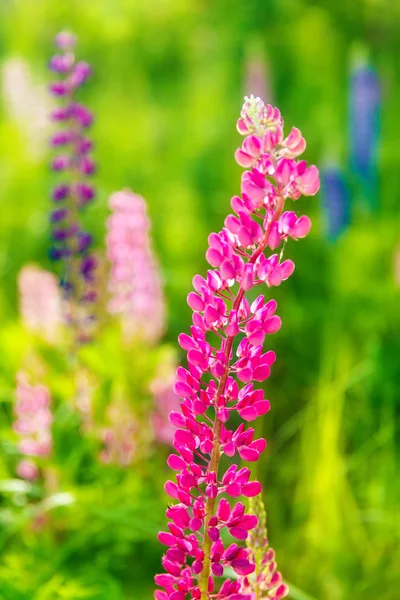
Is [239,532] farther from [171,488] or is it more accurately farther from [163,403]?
[163,403]

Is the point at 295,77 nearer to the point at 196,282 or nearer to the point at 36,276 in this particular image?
the point at 36,276

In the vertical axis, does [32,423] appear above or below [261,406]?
above

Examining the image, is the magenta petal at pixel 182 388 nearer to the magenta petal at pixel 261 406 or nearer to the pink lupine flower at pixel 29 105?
the magenta petal at pixel 261 406

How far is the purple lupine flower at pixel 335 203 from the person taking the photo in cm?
330

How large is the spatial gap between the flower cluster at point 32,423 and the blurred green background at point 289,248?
0.15m

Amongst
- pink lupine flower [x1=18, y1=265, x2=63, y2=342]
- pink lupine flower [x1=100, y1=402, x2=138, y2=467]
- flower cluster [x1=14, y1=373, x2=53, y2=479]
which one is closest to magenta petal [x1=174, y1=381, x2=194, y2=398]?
flower cluster [x1=14, y1=373, x2=53, y2=479]

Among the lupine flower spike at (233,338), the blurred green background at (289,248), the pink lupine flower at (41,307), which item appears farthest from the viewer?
the pink lupine flower at (41,307)

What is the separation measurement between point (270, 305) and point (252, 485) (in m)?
0.21

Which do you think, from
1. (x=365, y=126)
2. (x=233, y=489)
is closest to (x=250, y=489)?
(x=233, y=489)

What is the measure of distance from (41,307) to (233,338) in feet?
5.03

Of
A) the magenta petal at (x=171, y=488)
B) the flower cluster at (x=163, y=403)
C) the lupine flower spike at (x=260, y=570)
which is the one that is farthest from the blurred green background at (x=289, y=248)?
the magenta petal at (x=171, y=488)

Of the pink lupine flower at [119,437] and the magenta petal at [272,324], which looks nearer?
the magenta petal at [272,324]

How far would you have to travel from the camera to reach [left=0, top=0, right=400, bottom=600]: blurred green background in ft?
6.63

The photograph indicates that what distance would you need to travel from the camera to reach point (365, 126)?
3.67m
